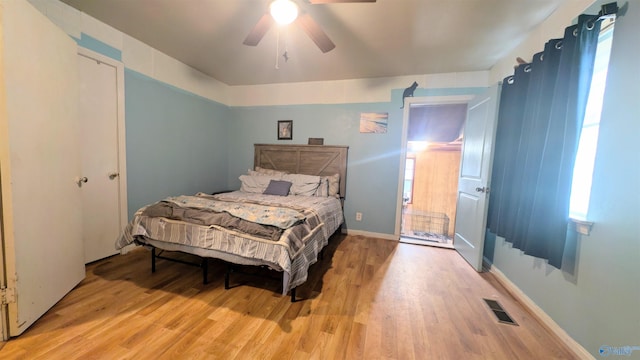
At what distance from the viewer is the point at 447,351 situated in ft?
4.77

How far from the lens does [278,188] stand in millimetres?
3389

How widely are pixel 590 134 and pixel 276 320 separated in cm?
259

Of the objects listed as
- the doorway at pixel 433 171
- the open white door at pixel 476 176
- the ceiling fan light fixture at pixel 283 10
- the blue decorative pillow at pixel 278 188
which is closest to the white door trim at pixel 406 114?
the open white door at pixel 476 176

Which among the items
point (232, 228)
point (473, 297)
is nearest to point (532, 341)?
point (473, 297)

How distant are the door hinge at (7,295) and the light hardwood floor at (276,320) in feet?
0.78

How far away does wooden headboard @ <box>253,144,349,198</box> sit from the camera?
376cm

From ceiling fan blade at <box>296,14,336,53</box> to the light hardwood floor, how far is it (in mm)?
2219

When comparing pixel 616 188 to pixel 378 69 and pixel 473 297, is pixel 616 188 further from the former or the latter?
pixel 378 69

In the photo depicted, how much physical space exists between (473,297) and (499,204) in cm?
97

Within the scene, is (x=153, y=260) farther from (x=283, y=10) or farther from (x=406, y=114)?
(x=406, y=114)

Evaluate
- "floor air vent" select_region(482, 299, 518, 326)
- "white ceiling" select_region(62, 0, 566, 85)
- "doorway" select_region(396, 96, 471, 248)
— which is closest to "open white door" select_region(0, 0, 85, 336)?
"white ceiling" select_region(62, 0, 566, 85)

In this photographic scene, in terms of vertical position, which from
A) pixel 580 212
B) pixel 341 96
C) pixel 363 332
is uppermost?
pixel 341 96

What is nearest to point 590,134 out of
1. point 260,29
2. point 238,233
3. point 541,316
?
point 541,316

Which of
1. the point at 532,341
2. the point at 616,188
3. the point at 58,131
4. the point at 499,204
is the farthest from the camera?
the point at 499,204
